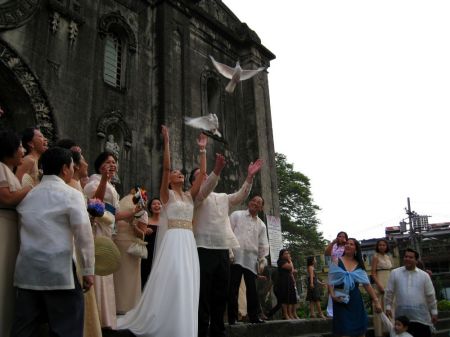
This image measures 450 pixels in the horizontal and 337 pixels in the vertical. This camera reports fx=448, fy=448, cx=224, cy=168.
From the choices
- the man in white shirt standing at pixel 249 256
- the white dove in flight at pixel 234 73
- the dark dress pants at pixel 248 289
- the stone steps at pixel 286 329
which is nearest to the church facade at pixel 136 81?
the white dove in flight at pixel 234 73

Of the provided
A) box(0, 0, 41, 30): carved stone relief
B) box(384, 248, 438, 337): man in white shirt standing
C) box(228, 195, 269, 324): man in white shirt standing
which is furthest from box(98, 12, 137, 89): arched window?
box(384, 248, 438, 337): man in white shirt standing

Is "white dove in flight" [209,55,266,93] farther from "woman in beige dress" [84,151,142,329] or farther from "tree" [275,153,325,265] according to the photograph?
"tree" [275,153,325,265]

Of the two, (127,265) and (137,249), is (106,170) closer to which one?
(137,249)

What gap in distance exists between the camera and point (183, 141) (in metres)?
12.6

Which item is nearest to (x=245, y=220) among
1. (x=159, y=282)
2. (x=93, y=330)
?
(x=159, y=282)

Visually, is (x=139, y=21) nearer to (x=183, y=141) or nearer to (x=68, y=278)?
(x=183, y=141)

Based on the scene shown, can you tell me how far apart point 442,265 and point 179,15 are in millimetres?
38414

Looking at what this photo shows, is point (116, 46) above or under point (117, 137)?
above

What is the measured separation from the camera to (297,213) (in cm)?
3578

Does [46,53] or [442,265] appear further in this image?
[442,265]

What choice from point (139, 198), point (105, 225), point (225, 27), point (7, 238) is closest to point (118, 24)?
point (225, 27)

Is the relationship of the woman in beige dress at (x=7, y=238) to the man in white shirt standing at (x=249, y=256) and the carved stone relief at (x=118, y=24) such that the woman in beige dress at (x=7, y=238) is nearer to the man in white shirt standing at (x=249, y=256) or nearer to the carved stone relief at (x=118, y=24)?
the man in white shirt standing at (x=249, y=256)

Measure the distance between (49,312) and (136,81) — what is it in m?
10.1

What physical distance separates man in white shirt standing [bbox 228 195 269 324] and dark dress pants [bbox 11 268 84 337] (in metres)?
3.28
